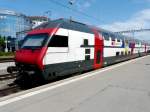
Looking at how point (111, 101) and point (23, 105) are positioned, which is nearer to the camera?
point (23, 105)

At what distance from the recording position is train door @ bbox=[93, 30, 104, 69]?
14948 millimetres

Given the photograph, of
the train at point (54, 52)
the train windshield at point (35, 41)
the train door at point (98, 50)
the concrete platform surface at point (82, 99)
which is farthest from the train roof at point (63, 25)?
the concrete platform surface at point (82, 99)

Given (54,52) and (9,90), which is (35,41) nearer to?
(54,52)

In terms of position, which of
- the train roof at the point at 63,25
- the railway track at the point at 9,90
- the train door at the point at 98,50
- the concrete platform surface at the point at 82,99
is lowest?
the railway track at the point at 9,90

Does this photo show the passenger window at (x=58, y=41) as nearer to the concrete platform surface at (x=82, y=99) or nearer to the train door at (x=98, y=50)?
the concrete platform surface at (x=82, y=99)

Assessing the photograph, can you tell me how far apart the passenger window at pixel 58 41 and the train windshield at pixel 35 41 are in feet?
1.12

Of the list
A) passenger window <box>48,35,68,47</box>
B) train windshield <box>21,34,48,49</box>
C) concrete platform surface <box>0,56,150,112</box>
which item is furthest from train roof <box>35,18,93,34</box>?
concrete platform surface <box>0,56,150,112</box>

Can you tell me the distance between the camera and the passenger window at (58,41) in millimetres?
10306

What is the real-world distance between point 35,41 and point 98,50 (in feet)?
18.8

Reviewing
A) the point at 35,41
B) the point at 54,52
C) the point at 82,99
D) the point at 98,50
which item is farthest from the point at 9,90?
the point at 98,50

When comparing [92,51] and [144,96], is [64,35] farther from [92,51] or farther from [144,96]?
[144,96]

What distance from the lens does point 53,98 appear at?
23.1ft

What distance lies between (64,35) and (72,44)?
2.87 feet

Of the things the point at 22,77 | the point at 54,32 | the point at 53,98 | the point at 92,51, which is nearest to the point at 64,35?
the point at 54,32
